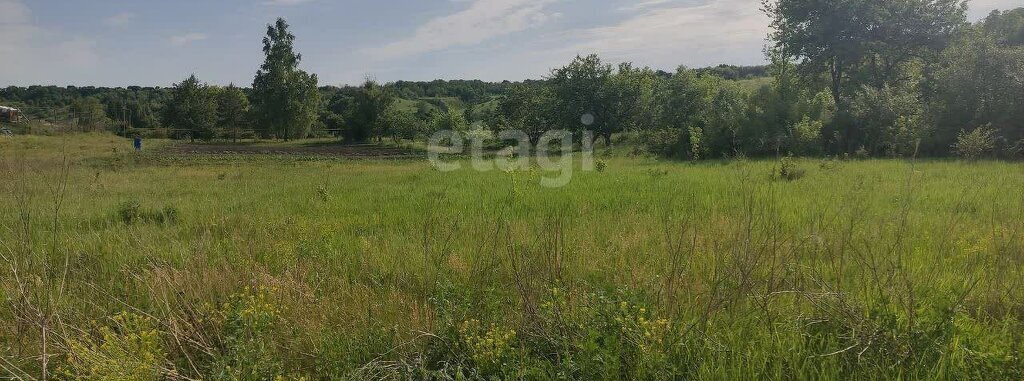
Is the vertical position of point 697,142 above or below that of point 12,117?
below

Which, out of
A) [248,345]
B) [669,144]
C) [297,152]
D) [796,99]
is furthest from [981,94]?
[297,152]

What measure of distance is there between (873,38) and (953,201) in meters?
20.1

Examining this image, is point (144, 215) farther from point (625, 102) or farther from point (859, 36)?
point (625, 102)

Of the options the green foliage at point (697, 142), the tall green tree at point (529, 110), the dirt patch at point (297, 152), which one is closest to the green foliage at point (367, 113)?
the tall green tree at point (529, 110)

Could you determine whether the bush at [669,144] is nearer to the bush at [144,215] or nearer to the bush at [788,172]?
the bush at [788,172]

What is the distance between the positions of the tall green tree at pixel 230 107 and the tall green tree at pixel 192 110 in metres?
2.08

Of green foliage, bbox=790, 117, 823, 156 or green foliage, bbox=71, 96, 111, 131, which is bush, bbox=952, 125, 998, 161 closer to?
green foliage, bbox=790, 117, 823, 156

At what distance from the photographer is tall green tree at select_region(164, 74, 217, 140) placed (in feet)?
152

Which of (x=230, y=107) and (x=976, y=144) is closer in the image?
(x=976, y=144)

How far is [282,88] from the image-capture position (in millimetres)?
43688

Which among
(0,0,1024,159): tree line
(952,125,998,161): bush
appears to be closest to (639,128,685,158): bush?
(0,0,1024,159): tree line

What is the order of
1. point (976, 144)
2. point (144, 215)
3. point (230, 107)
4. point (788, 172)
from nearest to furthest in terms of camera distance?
point (144, 215), point (788, 172), point (976, 144), point (230, 107)

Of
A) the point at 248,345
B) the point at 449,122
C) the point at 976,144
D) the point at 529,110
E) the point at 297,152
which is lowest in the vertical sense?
the point at 248,345

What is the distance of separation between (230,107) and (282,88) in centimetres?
1450
